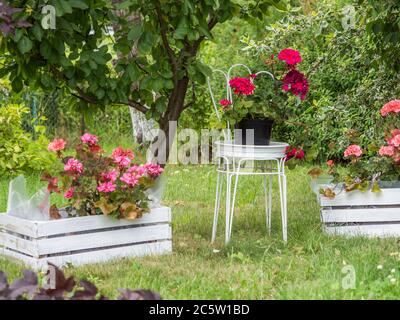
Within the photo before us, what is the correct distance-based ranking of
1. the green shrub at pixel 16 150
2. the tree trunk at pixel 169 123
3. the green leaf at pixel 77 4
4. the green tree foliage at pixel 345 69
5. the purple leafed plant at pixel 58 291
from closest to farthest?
the purple leafed plant at pixel 58 291 < the green leaf at pixel 77 4 < the tree trunk at pixel 169 123 < the green tree foliage at pixel 345 69 < the green shrub at pixel 16 150

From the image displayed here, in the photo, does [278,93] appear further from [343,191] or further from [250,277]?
[250,277]

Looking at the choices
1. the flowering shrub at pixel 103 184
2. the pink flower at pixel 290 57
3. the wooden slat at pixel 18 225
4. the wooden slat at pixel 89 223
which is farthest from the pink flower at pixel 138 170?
the pink flower at pixel 290 57

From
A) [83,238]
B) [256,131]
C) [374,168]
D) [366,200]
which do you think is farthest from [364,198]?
[83,238]

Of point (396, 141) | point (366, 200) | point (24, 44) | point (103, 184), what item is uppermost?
point (24, 44)

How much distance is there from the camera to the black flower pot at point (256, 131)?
4.56m

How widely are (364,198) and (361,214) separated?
0.10 metres

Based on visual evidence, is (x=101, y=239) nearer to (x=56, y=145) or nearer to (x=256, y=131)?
(x=56, y=145)

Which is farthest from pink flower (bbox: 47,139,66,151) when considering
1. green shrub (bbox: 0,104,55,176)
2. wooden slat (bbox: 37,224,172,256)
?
green shrub (bbox: 0,104,55,176)

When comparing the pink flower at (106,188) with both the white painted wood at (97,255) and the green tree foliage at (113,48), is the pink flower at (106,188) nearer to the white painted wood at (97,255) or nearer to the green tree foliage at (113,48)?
the white painted wood at (97,255)

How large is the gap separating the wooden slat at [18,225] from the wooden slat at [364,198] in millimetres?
1770

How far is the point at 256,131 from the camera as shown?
15.0ft

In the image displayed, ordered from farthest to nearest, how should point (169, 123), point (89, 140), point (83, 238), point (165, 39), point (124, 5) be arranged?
point (169, 123)
point (165, 39)
point (89, 140)
point (83, 238)
point (124, 5)

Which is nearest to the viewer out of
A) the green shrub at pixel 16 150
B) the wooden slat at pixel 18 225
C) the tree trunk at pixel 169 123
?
the wooden slat at pixel 18 225

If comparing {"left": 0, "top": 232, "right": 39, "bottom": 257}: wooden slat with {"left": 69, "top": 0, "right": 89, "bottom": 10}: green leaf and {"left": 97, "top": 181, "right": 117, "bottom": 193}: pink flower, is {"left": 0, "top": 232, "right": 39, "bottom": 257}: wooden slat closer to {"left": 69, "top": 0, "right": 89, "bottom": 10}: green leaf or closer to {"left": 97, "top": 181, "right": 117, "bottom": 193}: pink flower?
{"left": 97, "top": 181, "right": 117, "bottom": 193}: pink flower
